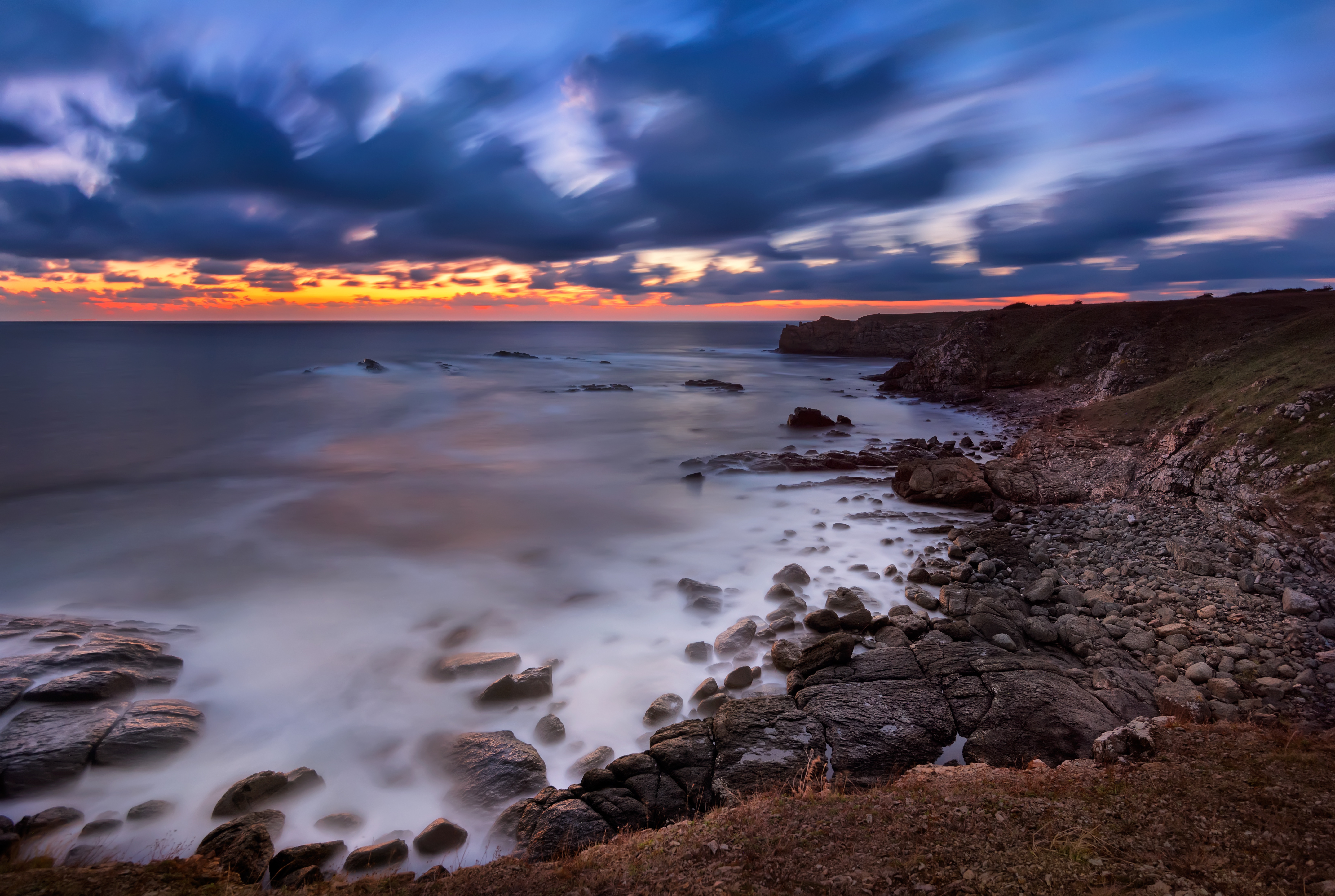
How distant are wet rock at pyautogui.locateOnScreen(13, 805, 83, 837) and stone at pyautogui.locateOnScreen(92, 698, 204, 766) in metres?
0.69

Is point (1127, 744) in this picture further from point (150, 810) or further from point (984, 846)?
point (150, 810)

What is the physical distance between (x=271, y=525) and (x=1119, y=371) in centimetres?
4142

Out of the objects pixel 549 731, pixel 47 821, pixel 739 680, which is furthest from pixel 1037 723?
pixel 47 821

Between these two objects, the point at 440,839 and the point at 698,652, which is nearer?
the point at 440,839

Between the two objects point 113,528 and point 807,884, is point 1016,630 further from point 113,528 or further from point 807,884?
point 113,528

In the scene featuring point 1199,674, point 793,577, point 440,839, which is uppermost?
point 1199,674

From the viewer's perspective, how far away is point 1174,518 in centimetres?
1269

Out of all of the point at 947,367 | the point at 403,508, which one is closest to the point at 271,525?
the point at 403,508

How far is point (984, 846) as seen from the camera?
473 cm

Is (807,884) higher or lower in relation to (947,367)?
lower

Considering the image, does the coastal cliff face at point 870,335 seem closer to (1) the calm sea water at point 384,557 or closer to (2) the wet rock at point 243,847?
(1) the calm sea water at point 384,557

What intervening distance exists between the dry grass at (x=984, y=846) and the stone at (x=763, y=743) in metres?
0.76

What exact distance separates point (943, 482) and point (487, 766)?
14.9 m

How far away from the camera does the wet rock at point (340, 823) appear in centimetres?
659
